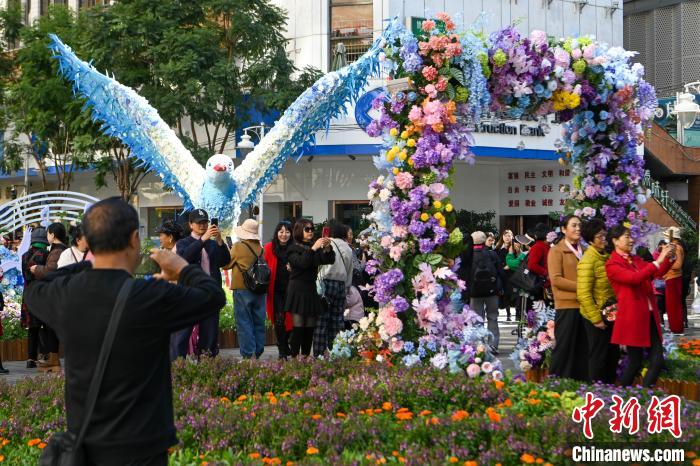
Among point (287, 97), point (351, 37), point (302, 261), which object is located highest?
point (351, 37)

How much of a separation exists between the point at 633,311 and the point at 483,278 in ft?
15.0

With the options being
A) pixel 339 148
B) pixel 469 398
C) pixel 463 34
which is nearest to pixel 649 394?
pixel 469 398

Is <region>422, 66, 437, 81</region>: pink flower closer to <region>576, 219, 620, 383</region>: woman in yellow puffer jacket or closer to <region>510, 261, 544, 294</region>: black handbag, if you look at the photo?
<region>576, 219, 620, 383</region>: woman in yellow puffer jacket

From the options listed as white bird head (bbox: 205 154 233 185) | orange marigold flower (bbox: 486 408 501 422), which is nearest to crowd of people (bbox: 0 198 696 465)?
orange marigold flower (bbox: 486 408 501 422)

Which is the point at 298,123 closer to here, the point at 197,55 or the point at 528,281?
the point at 528,281

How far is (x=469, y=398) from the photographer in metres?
6.57

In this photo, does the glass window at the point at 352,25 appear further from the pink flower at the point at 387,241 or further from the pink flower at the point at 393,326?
the pink flower at the point at 393,326

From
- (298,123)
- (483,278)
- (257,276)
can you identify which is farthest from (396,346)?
(298,123)

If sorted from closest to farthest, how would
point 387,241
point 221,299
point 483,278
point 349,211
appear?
point 221,299, point 387,241, point 483,278, point 349,211

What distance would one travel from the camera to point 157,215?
120ft

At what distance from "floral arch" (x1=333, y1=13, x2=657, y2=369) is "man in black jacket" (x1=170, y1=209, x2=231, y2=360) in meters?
1.53

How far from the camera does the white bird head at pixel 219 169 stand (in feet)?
49.7

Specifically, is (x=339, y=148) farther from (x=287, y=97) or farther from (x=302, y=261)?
(x=302, y=261)

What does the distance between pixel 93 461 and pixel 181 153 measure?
1276 centimetres
